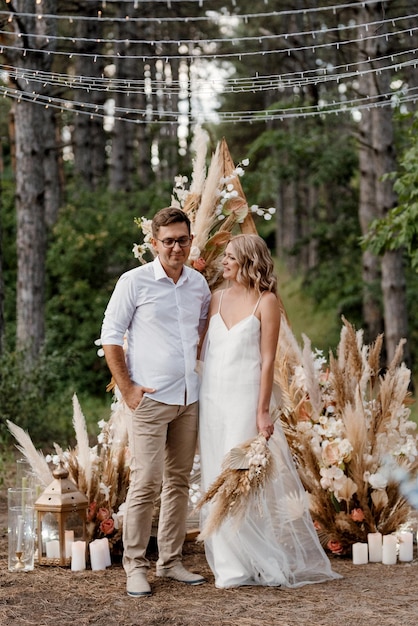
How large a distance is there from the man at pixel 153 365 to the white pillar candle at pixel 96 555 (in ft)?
1.65

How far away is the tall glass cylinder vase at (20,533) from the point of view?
5.43 meters

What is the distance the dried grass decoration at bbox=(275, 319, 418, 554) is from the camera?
569 cm

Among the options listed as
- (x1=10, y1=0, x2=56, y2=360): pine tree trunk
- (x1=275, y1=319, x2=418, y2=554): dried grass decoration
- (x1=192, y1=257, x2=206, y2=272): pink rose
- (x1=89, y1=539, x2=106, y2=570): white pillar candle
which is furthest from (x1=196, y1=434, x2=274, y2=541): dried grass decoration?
(x1=10, y1=0, x2=56, y2=360): pine tree trunk

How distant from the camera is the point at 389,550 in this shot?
18.2 feet

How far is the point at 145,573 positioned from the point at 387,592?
4.19 feet

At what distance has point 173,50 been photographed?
28.7 meters

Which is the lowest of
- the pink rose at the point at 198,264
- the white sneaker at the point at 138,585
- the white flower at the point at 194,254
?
the white sneaker at the point at 138,585

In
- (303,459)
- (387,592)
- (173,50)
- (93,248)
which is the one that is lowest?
(387,592)

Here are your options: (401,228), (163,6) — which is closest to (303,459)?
(401,228)

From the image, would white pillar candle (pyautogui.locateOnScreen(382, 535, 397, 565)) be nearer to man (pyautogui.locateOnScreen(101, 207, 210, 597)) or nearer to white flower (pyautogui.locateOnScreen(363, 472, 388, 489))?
white flower (pyautogui.locateOnScreen(363, 472, 388, 489))

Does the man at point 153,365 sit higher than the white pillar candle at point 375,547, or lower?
higher

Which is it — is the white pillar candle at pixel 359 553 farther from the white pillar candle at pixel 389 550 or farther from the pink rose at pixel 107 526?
the pink rose at pixel 107 526

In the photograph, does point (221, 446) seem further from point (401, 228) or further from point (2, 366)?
point (2, 366)

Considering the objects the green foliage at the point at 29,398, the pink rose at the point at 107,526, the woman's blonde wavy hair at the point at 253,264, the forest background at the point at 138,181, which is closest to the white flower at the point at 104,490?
the pink rose at the point at 107,526
